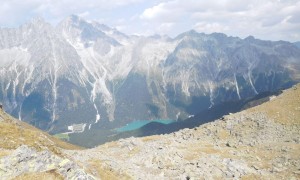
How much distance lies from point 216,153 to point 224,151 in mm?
3199

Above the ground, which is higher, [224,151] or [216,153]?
[216,153]

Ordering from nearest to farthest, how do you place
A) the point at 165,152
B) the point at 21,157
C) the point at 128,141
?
the point at 21,157 → the point at 165,152 → the point at 128,141

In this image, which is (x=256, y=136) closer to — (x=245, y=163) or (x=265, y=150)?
(x=265, y=150)

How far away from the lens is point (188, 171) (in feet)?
228

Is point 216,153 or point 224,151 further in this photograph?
point 224,151

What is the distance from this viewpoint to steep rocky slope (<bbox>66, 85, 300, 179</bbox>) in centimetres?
6969

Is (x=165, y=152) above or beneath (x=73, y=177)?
beneath

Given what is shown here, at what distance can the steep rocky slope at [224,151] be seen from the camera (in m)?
69.7

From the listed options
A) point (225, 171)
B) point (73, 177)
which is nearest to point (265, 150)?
point (225, 171)

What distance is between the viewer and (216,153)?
85125 mm

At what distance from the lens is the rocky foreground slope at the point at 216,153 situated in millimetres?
67312

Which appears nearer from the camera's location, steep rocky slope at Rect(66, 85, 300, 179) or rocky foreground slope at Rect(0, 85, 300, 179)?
rocky foreground slope at Rect(0, 85, 300, 179)

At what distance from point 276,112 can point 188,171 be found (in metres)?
48.1

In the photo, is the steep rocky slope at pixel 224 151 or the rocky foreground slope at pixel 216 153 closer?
the rocky foreground slope at pixel 216 153
